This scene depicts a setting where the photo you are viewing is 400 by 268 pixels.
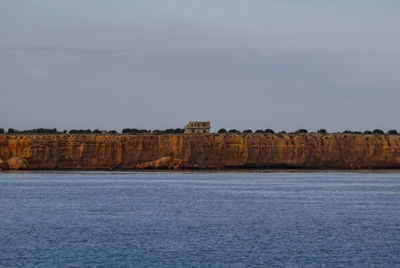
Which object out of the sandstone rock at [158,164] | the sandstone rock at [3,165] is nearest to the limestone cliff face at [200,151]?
the sandstone rock at [158,164]

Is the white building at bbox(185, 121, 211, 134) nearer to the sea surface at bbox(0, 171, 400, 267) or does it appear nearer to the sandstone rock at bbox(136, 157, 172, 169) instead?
the sandstone rock at bbox(136, 157, 172, 169)

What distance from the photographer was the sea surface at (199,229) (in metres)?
27.8

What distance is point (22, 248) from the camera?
2986 cm

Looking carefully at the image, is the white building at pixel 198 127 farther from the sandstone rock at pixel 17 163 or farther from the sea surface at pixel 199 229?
the sea surface at pixel 199 229

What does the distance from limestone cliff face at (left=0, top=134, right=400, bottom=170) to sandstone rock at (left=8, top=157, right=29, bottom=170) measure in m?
0.22

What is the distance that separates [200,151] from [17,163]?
27.6 metres

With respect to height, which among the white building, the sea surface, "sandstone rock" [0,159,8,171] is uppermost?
the white building

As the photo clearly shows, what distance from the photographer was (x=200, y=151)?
359ft

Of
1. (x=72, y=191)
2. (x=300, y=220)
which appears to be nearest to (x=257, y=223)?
(x=300, y=220)

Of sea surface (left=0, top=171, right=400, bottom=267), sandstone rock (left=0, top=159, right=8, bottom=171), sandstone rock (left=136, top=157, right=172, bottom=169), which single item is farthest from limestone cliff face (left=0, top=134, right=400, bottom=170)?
sea surface (left=0, top=171, right=400, bottom=267)

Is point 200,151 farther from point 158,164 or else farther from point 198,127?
point 198,127

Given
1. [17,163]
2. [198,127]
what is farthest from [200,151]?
[17,163]

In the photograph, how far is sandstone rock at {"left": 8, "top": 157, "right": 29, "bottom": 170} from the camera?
102 metres

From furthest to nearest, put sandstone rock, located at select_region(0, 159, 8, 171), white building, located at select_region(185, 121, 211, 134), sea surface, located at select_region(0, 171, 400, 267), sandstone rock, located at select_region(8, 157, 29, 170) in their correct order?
1. white building, located at select_region(185, 121, 211, 134)
2. sandstone rock, located at select_region(0, 159, 8, 171)
3. sandstone rock, located at select_region(8, 157, 29, 170)
4. sea surface, located at select_region(0, 171, 400, 267)
